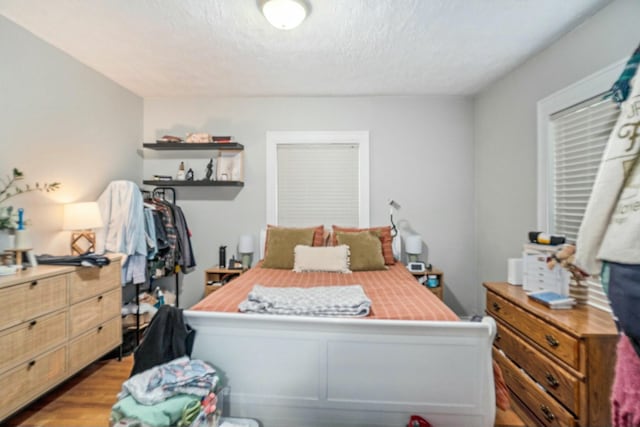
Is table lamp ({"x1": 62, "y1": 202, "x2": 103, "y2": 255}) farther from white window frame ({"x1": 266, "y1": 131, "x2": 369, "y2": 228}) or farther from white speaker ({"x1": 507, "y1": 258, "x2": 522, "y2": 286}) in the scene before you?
white speaker ({"x1": 507, "y1": 258, "x2": 522, "y2": 286})

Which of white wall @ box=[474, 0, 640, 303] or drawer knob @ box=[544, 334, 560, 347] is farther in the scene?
white wall @ box=[474, 0, 640, 303]

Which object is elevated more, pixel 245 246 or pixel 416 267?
pixel 245 246

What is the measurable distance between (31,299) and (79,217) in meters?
0.83

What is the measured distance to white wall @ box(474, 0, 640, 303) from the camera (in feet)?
5.90

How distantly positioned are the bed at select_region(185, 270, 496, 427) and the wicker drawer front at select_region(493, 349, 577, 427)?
365 mm

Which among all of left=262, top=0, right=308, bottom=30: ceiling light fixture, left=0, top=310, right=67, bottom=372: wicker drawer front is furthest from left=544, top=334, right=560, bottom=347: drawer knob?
left=0, top=310, right=67, bottom=372: wicker drawer front

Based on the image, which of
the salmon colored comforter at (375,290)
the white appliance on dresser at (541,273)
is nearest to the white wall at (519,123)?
the white appliance on dresser at (541,273)

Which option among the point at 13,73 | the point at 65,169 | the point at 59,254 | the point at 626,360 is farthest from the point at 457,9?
the point at 59,254

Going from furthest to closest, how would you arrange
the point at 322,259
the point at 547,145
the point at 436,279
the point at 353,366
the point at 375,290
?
the point at 436,279 → the point at 322,259 → the point at 547,145 → the point at 375,290 → the point at 353,366

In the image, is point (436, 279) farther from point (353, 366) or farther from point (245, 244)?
point (245, 244)

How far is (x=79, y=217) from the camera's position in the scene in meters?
2.41

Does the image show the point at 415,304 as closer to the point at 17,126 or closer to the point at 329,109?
the point at 329,109

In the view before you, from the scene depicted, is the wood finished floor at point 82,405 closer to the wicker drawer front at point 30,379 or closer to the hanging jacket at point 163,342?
the wicker drawer front at point 30,379

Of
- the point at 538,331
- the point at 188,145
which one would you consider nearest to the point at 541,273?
the point at 538,331
